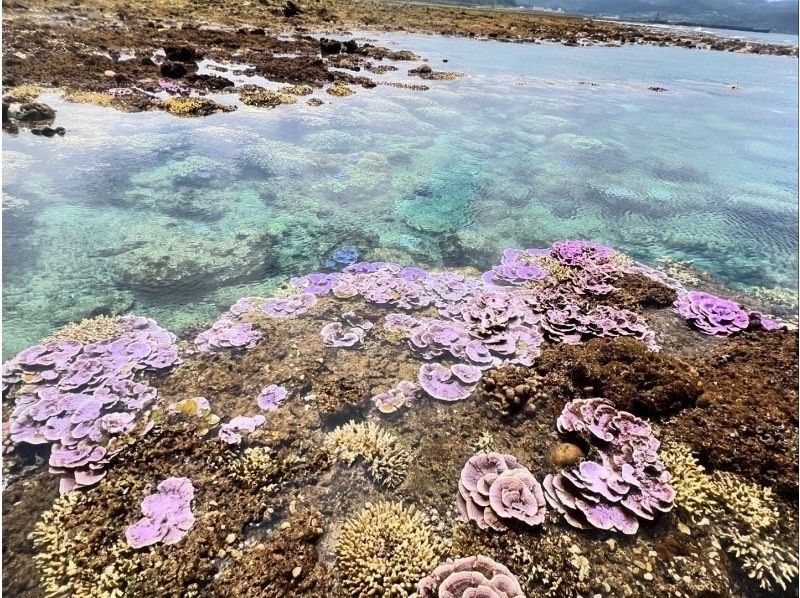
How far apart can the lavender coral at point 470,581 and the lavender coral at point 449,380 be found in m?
3.10

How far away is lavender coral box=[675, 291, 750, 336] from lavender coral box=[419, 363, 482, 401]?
573 cm

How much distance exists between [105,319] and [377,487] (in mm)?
7044

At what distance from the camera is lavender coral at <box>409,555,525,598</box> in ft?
16.0

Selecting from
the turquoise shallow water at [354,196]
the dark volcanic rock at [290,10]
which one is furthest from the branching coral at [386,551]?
the dark volcanic rock at [290,10]

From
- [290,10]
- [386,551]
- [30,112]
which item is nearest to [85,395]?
[386,551]

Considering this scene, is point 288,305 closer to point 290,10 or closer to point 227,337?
point 227,337

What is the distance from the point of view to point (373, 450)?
23.0 ft

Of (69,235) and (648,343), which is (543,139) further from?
(69,235)

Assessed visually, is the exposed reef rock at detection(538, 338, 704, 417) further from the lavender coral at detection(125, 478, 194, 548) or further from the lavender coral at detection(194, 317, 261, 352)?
the lavender coral at detection(125, 478, 194, 548)

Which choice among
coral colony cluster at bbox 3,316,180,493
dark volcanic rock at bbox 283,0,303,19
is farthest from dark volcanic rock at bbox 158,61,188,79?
dark volcanic rock at bbox 283,0,303,19

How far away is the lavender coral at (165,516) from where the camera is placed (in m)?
5.63

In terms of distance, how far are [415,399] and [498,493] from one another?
7.80 feet

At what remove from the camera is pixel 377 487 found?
6570 mm

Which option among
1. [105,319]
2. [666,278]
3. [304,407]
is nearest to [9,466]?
[105,319]
